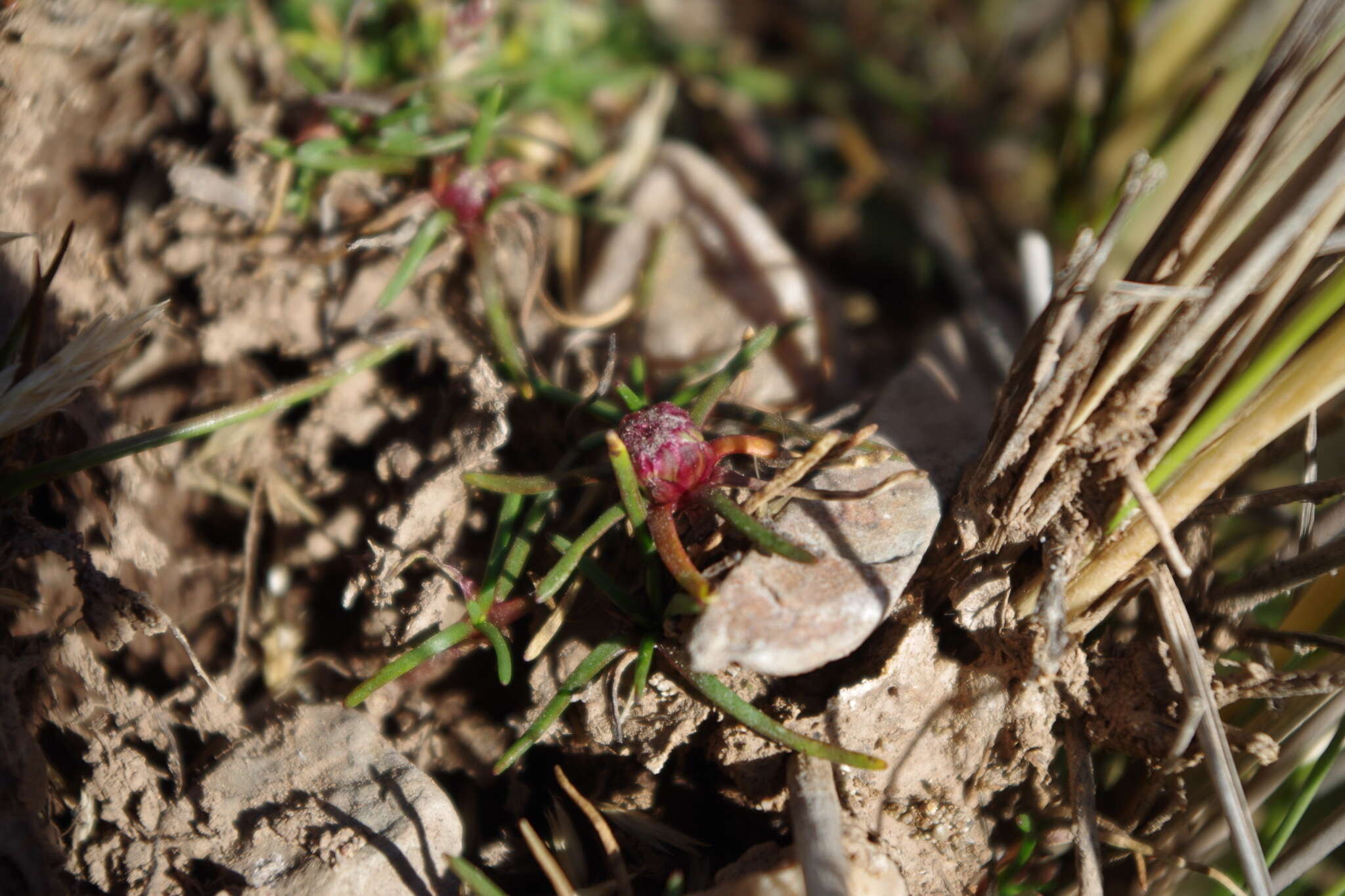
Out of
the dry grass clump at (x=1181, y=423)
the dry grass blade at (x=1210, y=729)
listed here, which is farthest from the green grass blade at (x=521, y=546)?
the dry grass blade at (x=1210, y=729)

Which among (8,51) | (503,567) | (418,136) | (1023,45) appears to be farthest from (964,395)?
(8,51)

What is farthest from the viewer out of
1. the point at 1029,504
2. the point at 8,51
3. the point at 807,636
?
the point at 8,51

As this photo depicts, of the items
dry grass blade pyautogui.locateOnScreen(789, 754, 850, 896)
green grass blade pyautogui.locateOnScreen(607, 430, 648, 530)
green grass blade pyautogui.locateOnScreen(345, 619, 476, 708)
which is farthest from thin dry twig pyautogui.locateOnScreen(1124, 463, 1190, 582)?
green grass blade pyautogui.locateOnScreen(345, 619, 476, 708)

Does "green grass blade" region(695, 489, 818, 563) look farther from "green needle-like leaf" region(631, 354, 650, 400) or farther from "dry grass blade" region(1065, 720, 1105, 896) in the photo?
"dry grass blade" region(1065, 720, 1105, 896)

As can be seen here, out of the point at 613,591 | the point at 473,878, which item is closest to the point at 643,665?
the point at 613,591

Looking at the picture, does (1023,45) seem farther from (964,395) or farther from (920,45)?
(964,395)

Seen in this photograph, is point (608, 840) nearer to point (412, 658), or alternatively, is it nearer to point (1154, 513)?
point (412, 658)

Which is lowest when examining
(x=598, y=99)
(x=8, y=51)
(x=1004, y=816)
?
(x=1004, y=816)
